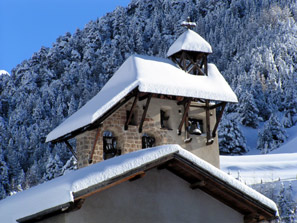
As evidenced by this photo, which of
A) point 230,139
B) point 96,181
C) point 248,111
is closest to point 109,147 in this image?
point 96,181

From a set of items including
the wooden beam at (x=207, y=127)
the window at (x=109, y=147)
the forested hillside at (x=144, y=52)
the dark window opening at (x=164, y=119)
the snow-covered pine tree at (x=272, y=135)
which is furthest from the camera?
the forested hillside at (x=144, y=52)

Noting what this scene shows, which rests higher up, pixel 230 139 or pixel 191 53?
pixel 191 53

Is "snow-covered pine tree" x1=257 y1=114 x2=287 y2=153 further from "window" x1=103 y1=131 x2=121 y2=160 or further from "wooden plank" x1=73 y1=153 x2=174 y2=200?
"wooden plank" x1=73 y1=153 x2=174 y2=200

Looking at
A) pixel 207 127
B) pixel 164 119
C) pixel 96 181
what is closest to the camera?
pixel 96 181

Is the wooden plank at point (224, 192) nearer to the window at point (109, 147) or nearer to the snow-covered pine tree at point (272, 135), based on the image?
the window at point (109, 147)

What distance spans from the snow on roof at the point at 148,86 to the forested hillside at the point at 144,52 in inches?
1163

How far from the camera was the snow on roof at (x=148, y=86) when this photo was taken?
63.9 ft

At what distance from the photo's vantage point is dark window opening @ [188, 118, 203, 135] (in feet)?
68.9

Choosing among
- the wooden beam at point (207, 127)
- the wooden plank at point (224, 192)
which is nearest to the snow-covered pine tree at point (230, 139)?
the wooden beam at point (207, 127)

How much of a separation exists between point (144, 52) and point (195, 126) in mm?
122343

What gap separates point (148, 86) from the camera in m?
19.9

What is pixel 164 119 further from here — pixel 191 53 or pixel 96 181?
pixel 96 181

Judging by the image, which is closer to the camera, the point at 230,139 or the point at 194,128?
the point at 194,128

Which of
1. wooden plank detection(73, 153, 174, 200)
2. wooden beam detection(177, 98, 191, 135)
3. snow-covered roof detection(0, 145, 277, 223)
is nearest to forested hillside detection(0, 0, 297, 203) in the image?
wooden beam detection(177, 98, 191, 135)
